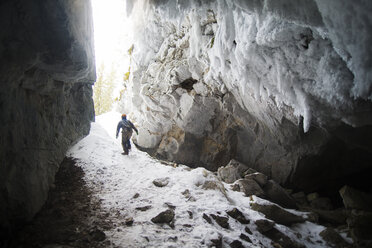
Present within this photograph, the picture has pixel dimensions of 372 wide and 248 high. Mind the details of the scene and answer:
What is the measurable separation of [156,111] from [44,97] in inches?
335

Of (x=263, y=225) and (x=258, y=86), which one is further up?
(x=258, y=86)

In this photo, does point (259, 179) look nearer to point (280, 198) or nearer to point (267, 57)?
point (280, 198)

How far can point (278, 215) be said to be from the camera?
6660 mm

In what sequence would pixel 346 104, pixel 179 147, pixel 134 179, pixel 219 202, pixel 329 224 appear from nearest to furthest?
pixel 346 104 < pixel 219 202 < pixel 329 224 < pixel 134 179 < pixel 179 147

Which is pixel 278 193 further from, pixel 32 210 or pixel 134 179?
pixel 32 210

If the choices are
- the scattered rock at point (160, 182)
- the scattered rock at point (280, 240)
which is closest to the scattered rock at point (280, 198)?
the scattered rock at point (280, 240)

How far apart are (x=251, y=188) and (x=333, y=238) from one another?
294cm

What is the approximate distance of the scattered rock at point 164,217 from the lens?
511 cm

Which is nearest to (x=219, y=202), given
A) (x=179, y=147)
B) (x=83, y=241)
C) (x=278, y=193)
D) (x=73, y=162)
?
(x=278, y=193)

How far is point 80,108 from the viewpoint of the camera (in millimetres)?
9430

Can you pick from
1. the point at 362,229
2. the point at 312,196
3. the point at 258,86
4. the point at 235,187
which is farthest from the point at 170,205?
the point at 312,196

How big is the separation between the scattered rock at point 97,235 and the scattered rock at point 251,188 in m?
5.60

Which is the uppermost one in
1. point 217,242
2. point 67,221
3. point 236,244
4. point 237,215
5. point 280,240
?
point 67,221

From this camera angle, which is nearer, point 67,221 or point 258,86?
point 67,221
